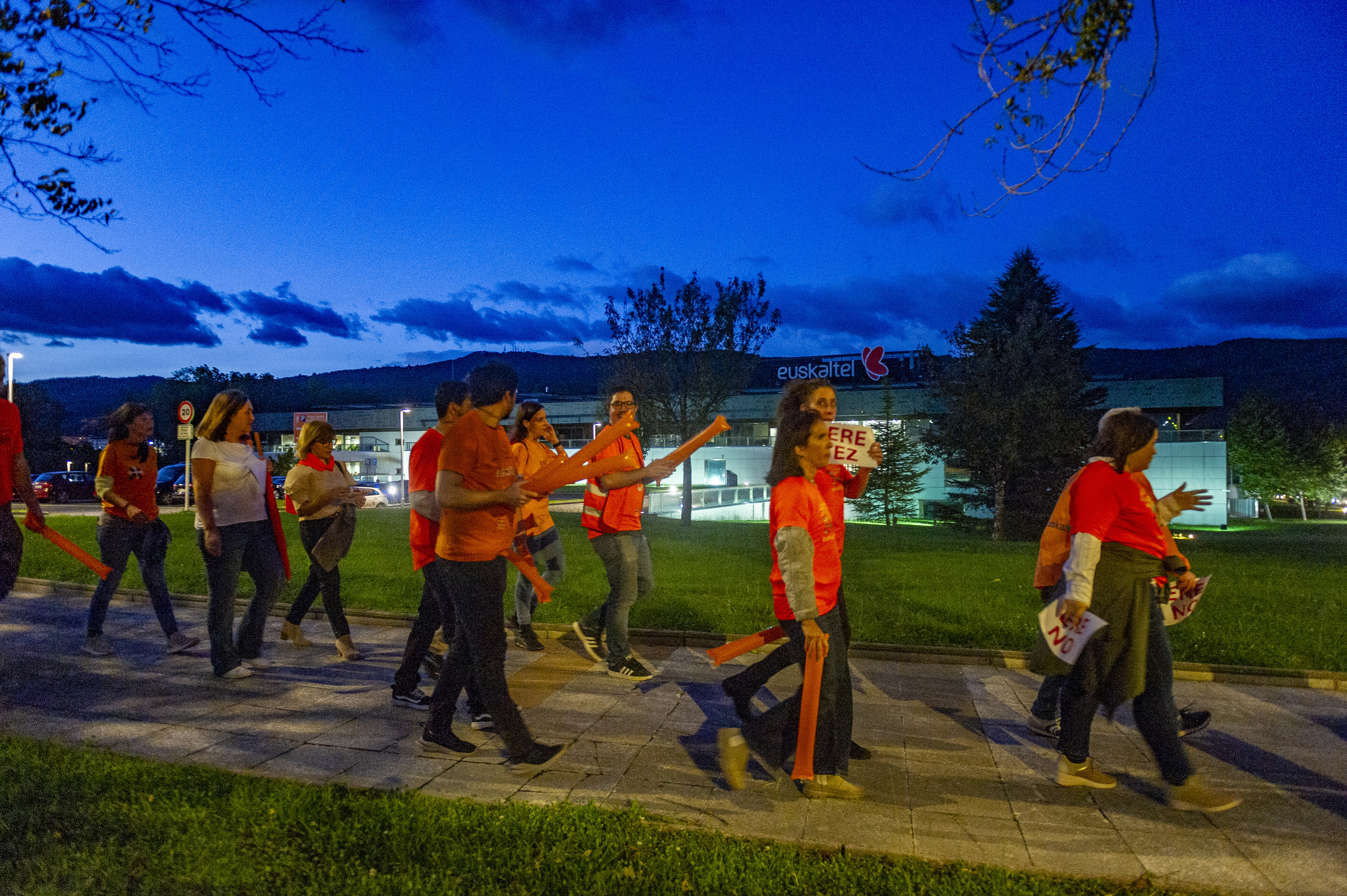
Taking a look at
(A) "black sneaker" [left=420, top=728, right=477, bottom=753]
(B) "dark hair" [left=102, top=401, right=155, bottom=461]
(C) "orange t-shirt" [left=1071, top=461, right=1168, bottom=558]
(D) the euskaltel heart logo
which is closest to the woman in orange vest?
(A) "black sneaker" [left=420, top=728, right=477, bottom=753]

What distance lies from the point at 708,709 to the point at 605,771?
130cm

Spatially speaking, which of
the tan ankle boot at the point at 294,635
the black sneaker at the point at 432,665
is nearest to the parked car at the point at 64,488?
the tan ankle boot at the point at 294,635

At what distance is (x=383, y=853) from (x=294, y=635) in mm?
4547

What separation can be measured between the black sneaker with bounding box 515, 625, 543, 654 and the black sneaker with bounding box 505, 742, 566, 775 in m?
2.74

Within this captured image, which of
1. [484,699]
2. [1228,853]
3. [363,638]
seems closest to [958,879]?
[1228,853]

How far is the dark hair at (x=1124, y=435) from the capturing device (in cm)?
398

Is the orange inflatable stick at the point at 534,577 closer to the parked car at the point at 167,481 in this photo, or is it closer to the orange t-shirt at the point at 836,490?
the orange t-shirt at the point at 836,490

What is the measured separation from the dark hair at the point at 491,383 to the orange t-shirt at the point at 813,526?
147 centimetres

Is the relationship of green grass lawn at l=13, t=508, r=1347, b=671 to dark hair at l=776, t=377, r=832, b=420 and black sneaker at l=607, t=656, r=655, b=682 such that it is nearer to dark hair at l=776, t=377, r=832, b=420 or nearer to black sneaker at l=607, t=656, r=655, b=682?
black sneaker at l=607, t=656, r=655, b=682

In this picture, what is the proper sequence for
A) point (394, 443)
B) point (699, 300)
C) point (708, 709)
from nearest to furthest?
point (708, 709)
point (699, 300)
point (394, 443)

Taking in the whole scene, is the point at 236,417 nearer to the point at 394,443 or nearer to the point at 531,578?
the point at 531,578

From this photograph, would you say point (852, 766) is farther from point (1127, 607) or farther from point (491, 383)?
point (491, 383)

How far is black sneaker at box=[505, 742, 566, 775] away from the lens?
421cm

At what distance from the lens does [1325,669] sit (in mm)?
6348
